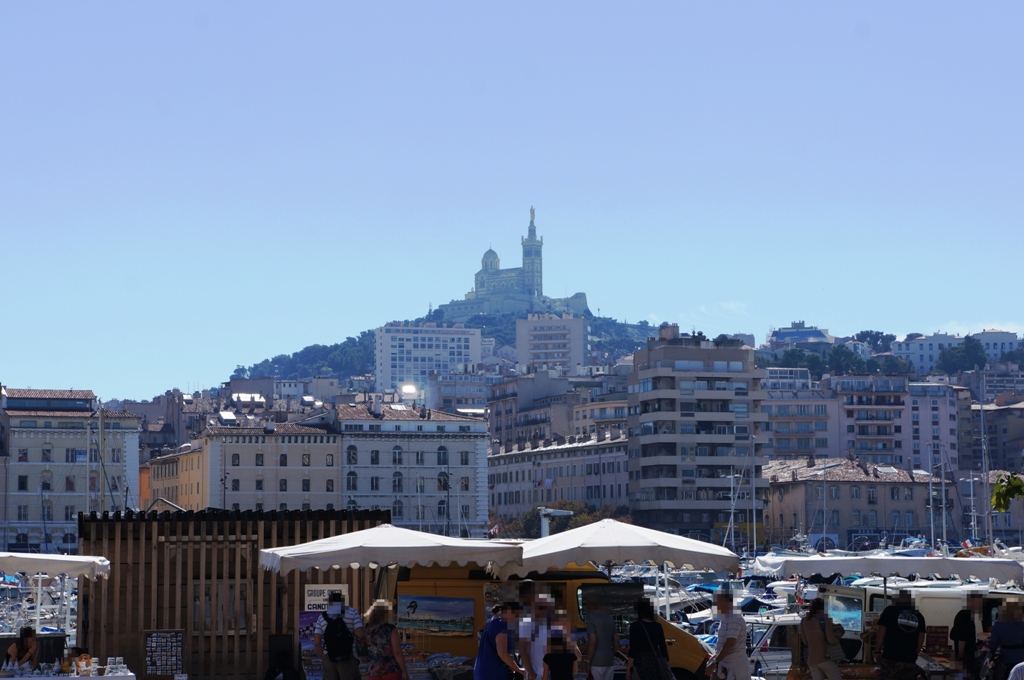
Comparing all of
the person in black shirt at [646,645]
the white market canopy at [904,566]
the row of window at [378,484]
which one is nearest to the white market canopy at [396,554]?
the person in black shirt at [646,645]

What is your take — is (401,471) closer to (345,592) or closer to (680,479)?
(680,479)

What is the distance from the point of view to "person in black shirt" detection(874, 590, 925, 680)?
1780cm

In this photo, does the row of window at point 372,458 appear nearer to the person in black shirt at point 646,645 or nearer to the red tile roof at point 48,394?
the red tile roof at point 48,394

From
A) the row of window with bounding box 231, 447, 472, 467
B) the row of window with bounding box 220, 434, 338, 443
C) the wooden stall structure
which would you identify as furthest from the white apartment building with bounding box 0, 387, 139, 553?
the wooden stall structure

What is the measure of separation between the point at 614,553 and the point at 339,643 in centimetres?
326

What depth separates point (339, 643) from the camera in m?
17.2

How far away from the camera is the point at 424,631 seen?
19031 millimetres

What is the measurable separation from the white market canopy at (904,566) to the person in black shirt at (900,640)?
2343mm

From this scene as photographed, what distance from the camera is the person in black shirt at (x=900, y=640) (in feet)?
58.4

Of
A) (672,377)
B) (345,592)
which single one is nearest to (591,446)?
(672,377)

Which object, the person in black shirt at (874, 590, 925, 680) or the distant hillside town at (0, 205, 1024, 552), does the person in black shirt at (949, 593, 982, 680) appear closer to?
the person in black shirt at (874, 590, 925, 680)

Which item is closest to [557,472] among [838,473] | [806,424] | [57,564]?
[838,473]

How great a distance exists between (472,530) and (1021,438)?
287 ft

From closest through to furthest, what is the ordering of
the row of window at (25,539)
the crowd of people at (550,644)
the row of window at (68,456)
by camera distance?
the crowd of people at (550,644), the row of window at (25,539), the row of window at (68,456)
